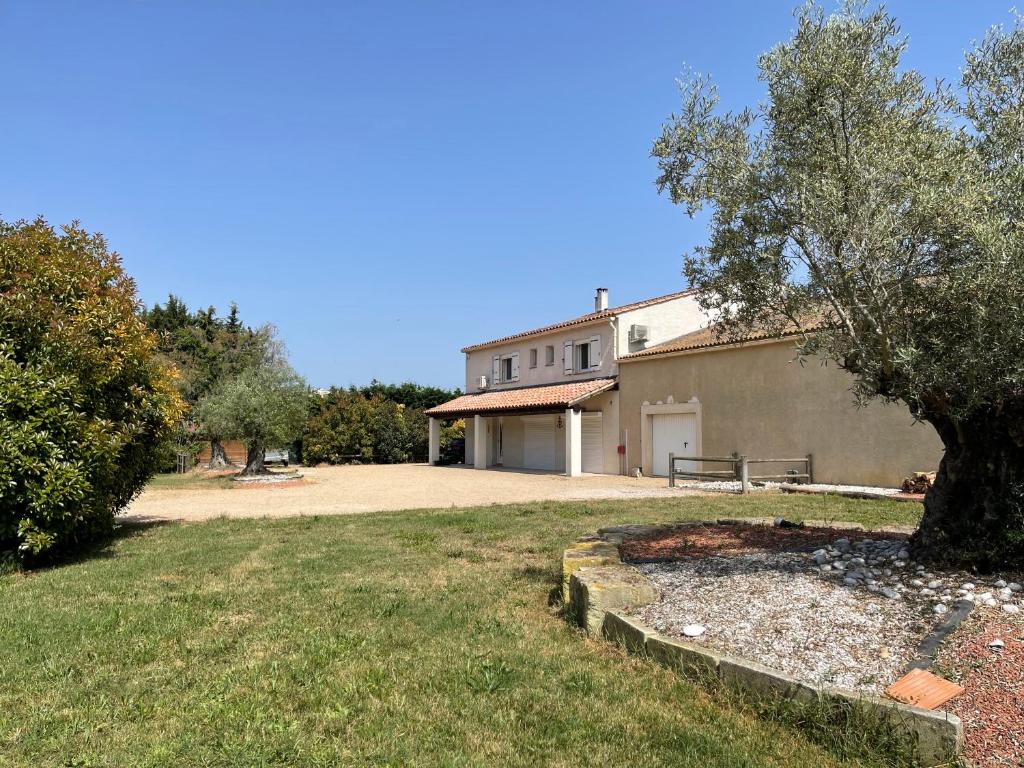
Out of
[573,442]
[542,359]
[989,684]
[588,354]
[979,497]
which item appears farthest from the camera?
[542,359]

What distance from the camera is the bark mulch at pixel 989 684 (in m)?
2.92

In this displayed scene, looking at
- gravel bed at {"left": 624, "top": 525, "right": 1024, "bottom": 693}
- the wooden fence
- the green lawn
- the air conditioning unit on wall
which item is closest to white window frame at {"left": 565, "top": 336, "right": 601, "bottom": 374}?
the air conditioning unit on wall

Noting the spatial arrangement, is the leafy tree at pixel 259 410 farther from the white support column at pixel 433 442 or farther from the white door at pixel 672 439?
the white door at pixel 672 439

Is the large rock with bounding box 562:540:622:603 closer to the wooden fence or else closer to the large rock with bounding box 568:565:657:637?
the large rock with bounding box 568:565:657:637

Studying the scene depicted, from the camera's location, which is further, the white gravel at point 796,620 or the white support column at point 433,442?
the white support column at point 433,442

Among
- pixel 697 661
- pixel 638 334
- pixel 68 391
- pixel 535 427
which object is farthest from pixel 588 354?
pixel 697 661

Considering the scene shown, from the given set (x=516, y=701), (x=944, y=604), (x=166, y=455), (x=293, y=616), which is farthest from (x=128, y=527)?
(x=944, y=604)

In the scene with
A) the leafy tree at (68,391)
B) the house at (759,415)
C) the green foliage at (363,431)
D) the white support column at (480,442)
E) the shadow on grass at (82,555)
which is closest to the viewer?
the leafy tree at (68,391)

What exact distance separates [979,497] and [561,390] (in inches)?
799

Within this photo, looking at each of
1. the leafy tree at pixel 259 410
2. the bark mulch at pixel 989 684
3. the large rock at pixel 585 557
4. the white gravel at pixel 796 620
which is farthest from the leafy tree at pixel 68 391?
the leafy tree at pixel 259 410

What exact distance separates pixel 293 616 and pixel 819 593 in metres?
3.90

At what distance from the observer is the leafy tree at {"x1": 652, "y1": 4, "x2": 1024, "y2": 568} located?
450 centimetres

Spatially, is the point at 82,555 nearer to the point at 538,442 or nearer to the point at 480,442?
the point at 538,442

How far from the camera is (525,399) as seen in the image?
26.4 metres
